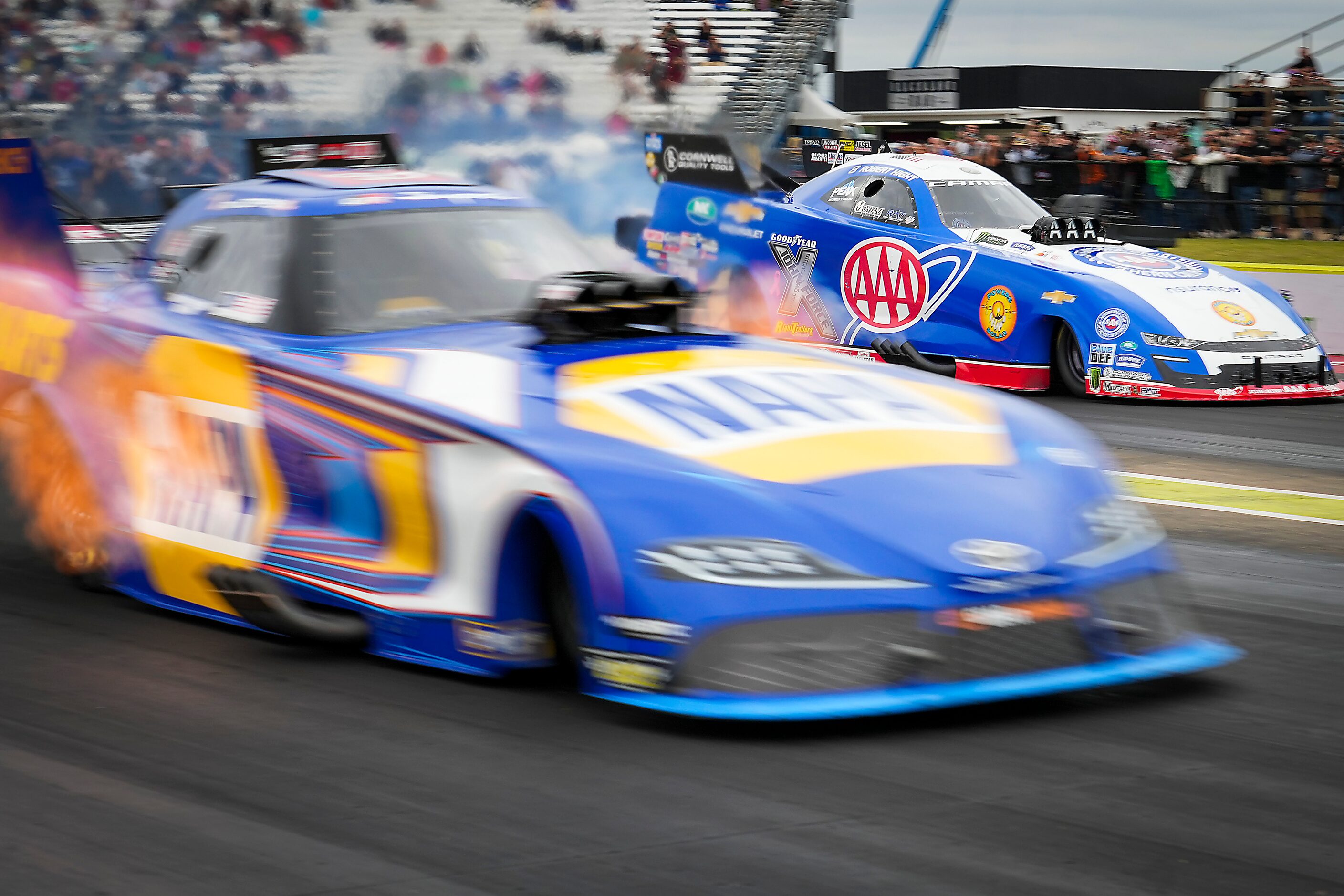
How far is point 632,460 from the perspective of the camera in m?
4.04

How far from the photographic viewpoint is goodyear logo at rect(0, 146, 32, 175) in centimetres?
666

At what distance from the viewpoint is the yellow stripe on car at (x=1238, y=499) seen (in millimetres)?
7293

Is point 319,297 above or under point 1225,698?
above

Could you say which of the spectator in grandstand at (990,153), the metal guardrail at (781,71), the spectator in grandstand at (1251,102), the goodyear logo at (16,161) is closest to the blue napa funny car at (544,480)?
the goodyear logo at (16,161)

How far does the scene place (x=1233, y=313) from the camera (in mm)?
10484

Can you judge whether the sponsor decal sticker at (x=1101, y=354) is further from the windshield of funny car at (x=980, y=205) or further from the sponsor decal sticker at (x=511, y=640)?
the sponsor decal sticker at (x=511, y=640)

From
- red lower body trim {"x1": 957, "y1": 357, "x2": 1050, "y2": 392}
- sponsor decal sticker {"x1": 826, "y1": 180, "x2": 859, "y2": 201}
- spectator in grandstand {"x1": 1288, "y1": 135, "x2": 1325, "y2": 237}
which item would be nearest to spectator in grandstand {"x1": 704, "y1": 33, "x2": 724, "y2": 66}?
spectator in grandstand {"x1": 1288, "y1": 135, "x2": 1325, "y2": 237}

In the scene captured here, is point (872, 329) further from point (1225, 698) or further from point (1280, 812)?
point (1280, 812)

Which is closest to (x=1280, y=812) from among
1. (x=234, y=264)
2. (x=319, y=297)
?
(x=319, y=297)

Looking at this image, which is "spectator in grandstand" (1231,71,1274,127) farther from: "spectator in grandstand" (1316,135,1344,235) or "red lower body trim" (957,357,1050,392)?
"red lower body trim" (957,357,1050,392)

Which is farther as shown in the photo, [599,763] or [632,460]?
[632,460]

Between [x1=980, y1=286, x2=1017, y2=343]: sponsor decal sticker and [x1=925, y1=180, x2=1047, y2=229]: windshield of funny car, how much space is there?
64 cm

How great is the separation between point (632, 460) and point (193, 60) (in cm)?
1988

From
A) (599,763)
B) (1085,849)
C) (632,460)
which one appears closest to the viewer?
(1085,849)
